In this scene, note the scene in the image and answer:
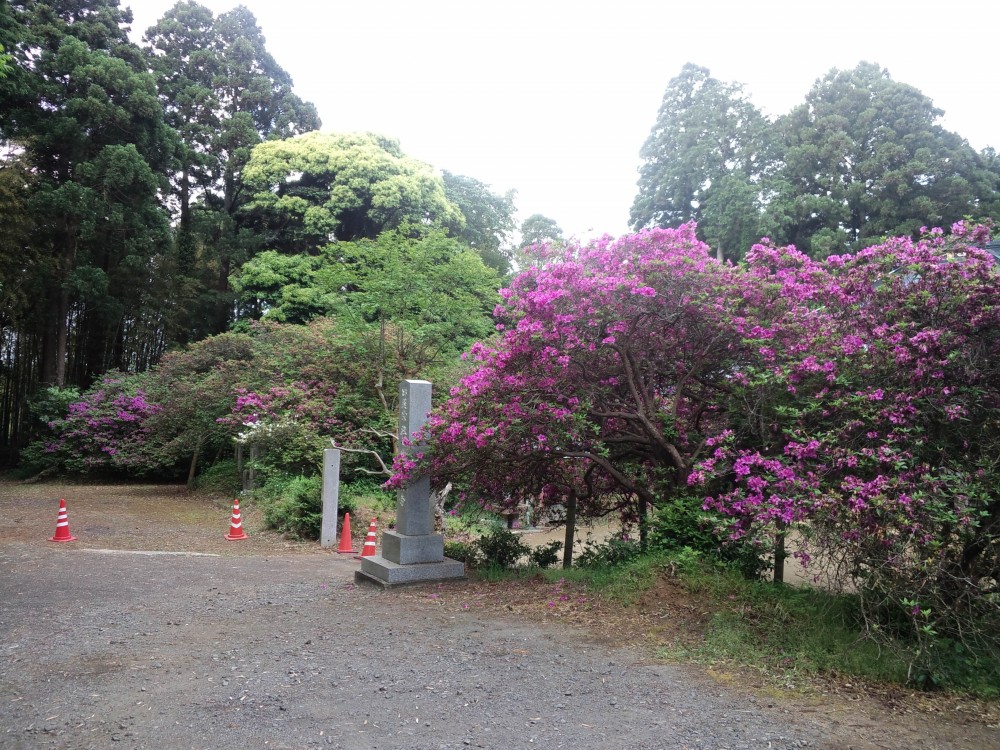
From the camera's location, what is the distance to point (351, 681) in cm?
418

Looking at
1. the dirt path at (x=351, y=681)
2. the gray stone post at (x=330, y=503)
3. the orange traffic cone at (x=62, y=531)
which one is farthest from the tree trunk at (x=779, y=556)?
the orange traffic cone at (x=62, y=531)

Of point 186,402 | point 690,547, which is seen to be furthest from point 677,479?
point 186,402

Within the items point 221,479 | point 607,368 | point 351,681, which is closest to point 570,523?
point 607,368

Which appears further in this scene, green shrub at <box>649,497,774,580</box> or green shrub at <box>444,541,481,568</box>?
green shrub at <box>444,541,481,568</box>

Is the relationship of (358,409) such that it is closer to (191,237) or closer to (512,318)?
(512,318)

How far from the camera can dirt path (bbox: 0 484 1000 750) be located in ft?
11.2

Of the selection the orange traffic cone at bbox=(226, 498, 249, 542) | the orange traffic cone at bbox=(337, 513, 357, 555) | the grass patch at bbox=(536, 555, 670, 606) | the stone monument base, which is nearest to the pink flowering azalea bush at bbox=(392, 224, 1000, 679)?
the grass patch at bbox=(536, 555, 670, 606)

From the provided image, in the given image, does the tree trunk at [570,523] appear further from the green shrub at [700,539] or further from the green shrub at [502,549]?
the green shrub at [700,539]

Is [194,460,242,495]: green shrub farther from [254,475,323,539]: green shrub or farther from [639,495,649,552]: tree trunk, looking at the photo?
[639,495,649,552]: tree trunk

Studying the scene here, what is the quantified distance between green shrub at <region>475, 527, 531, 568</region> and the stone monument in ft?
2.45

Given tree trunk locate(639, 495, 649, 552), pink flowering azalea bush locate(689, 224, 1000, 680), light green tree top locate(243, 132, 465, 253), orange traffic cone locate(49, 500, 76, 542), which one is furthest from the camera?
light green tree top locate(243, 132, 465, 253)

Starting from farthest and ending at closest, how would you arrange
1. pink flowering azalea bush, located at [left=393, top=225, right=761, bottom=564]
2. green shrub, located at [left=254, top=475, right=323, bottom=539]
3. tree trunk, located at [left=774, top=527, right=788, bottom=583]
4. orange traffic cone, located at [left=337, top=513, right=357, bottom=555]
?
green shrub, located at [left=254, top=475, right=323, bottom=539]
orange traffic cone, located at [left=337, top=513, right=357, bottom=555]
pink flowering azalea bush, located at [left=393, top=225, right=761, bottom=564]
tree trunk, located at [left=774, top=527, right=788, bottom=583]

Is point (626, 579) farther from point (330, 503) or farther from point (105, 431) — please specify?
point (105, 431)

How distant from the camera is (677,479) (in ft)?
21.6
